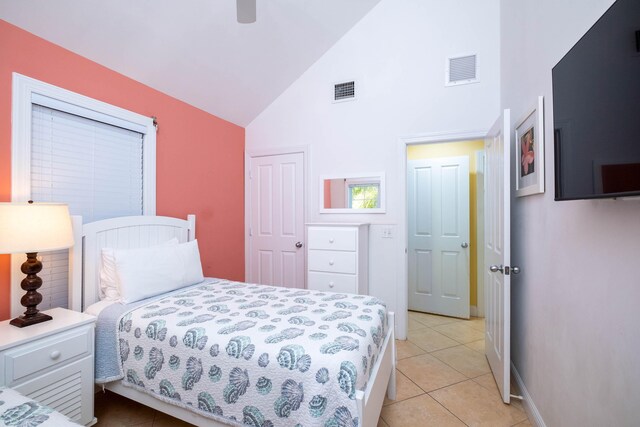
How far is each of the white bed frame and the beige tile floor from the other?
19 cm

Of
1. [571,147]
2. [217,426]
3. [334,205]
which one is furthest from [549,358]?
[334,205]

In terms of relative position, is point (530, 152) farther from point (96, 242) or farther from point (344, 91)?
point (96, 242)

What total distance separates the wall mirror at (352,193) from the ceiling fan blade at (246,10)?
6.14 ft

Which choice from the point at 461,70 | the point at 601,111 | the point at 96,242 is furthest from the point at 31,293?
the point at 461,70

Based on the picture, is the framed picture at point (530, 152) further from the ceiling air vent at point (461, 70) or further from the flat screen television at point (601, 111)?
the ceiling air vent at point (461, 70)

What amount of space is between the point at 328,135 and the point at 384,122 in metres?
0.63

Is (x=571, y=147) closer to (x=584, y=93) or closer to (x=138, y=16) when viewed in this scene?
(x=584, y=93)

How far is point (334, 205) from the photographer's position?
11.0ft

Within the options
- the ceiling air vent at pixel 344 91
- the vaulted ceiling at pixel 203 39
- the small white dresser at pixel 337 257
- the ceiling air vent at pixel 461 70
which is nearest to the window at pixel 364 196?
the small white dresser at pixel 337 257

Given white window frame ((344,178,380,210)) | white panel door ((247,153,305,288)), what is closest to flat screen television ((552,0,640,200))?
white window frame ((344,178,380,210))

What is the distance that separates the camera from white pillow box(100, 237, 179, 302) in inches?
80.0

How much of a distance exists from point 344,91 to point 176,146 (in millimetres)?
1846

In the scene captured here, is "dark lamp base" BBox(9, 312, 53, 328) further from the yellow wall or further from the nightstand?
the yellow wall

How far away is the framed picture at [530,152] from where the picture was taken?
1683 millimetres
